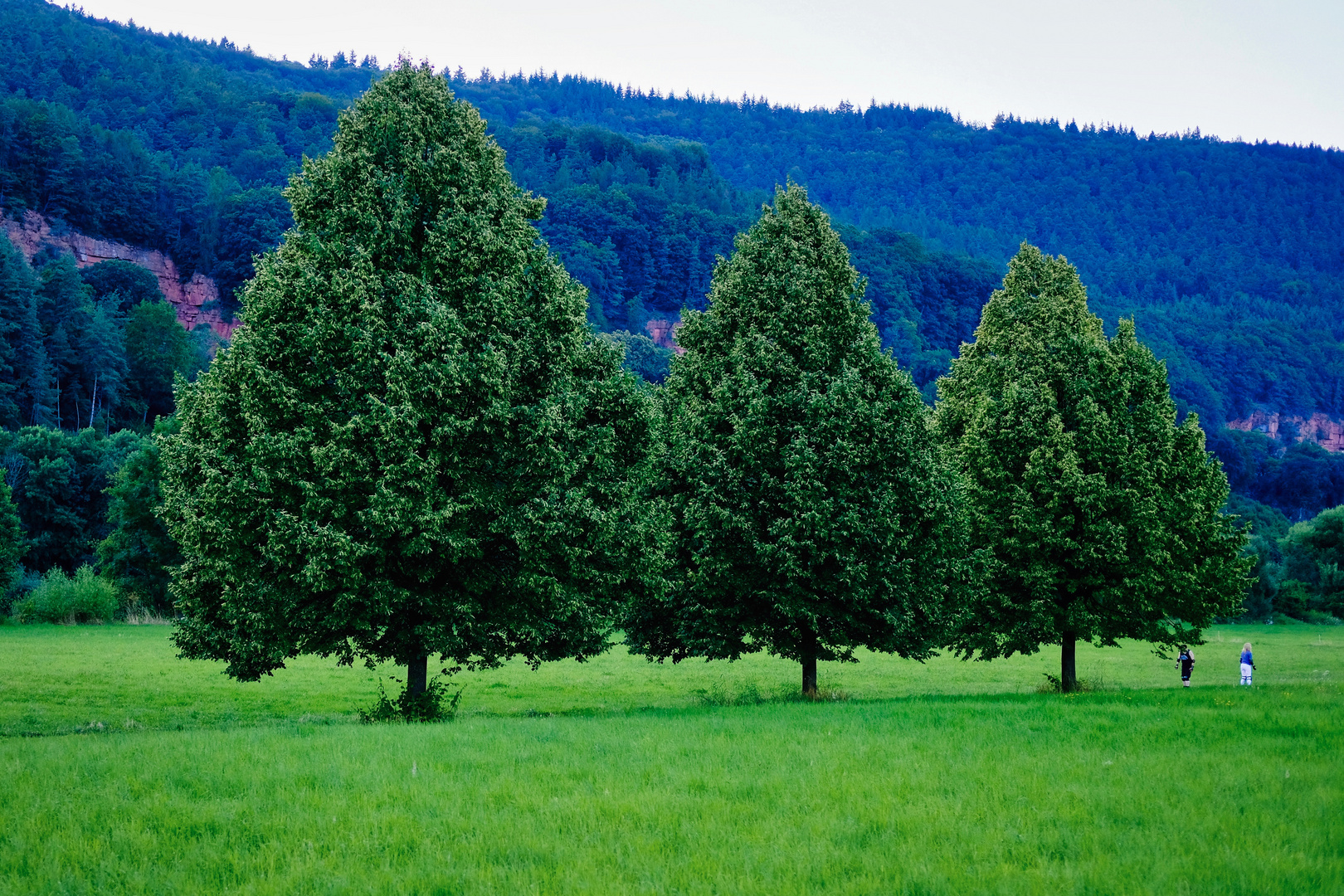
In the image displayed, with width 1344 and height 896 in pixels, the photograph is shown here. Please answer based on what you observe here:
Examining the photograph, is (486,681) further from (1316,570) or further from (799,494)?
(1316,570)

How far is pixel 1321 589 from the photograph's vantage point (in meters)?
119

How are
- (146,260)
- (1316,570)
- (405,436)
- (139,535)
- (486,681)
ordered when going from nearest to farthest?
1. (405,436)
2. (486,681)
3. (139,535)
4. (1316,570)
5. (146,260)

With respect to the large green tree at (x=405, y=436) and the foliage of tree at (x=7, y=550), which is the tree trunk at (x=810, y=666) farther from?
the foliage of tree at (x=7, y=550)

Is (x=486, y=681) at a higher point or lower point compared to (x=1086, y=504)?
lower

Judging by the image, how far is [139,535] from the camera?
74062 mm

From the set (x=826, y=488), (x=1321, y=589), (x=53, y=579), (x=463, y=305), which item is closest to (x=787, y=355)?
(x=826, y=488)

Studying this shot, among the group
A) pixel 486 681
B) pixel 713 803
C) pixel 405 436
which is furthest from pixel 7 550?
pixel 713 803

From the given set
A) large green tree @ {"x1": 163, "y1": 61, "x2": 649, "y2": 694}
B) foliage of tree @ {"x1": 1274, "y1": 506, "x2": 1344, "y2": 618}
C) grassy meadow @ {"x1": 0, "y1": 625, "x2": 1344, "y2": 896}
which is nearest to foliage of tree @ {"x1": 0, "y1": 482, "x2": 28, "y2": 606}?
grassy meadow @ {"x1": 0, "y1": 625, "x2": 1344, "y2": 896}

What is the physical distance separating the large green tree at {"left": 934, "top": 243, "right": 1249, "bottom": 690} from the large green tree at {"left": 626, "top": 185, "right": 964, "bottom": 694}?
133 inches

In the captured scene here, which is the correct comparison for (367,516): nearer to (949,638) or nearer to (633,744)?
(633,744)

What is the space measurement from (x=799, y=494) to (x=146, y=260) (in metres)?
199

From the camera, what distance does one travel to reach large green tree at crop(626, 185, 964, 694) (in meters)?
24.2

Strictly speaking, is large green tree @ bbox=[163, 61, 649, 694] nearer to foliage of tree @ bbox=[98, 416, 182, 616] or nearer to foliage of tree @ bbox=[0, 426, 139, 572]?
foliage of tree @ bbox=[98, 416, 182, 616]

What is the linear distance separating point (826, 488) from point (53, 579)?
2909 inches
